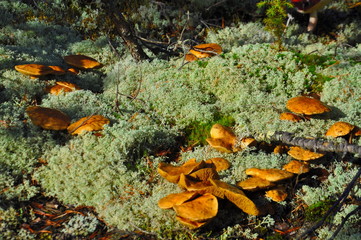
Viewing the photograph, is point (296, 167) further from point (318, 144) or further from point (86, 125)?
point (86, 125)

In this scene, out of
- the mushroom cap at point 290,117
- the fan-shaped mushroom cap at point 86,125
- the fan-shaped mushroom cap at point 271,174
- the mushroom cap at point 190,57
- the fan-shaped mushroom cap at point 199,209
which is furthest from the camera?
the mushroom cap at point 190,57

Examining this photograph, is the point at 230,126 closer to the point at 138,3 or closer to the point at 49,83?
the point at 49,83

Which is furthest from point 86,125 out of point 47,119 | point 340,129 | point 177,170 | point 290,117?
point 340,129

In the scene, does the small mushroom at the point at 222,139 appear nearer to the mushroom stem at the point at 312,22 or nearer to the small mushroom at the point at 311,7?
the small mushroom at the point at 311,7

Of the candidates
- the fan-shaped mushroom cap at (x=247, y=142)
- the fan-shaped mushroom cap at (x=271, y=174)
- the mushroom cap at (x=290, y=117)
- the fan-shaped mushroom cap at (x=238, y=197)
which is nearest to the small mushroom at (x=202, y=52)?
the mushroom cap at (x=290, y=117)

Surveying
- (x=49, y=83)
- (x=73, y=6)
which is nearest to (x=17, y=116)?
(x=49, y=83)

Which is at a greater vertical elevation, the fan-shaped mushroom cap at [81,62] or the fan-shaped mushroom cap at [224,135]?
the fan-shaped mushroom cap at [224,135]
